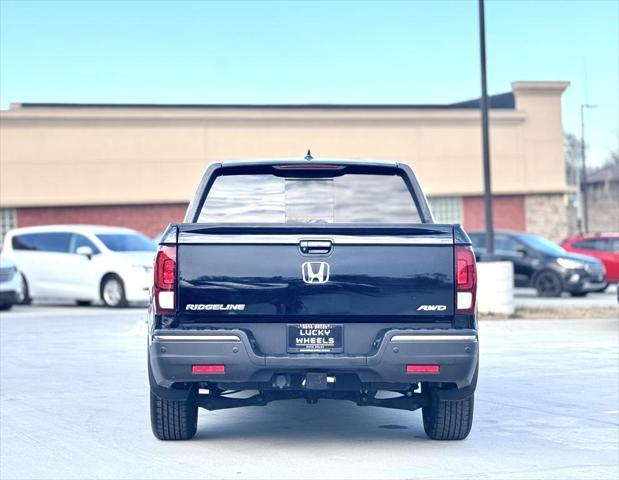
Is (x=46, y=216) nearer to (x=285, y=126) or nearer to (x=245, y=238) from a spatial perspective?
(x=285, y=126)

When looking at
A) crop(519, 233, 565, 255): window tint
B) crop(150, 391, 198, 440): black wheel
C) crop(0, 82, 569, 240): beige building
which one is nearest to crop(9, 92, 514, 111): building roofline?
crop(0, 82, 569, 240): beige building

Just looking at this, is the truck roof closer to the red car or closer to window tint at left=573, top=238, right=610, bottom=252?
the red car

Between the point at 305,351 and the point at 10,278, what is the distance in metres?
17.0

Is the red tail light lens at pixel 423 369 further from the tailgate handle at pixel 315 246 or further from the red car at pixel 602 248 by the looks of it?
the red car at pixel 602 248

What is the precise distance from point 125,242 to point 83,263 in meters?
1.06

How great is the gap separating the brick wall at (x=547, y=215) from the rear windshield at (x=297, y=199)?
3822cm

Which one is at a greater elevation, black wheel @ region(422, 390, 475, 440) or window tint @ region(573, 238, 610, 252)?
window tint @ region(573, 238, 610, 252)

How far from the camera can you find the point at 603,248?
3134 cm

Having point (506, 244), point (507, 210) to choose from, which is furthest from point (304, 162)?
point (507, 210)

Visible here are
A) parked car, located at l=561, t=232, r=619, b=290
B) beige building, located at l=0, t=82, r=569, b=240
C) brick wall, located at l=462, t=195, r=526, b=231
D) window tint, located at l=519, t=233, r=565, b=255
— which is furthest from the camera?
brick wall, located at l=462, t=195, r=526, b=231

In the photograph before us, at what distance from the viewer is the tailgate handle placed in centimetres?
820

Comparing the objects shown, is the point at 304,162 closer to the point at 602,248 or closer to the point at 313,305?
the point at 313,305

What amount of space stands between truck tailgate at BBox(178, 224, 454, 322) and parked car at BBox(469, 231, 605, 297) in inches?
784

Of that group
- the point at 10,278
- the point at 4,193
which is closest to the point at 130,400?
the point at 10,278
